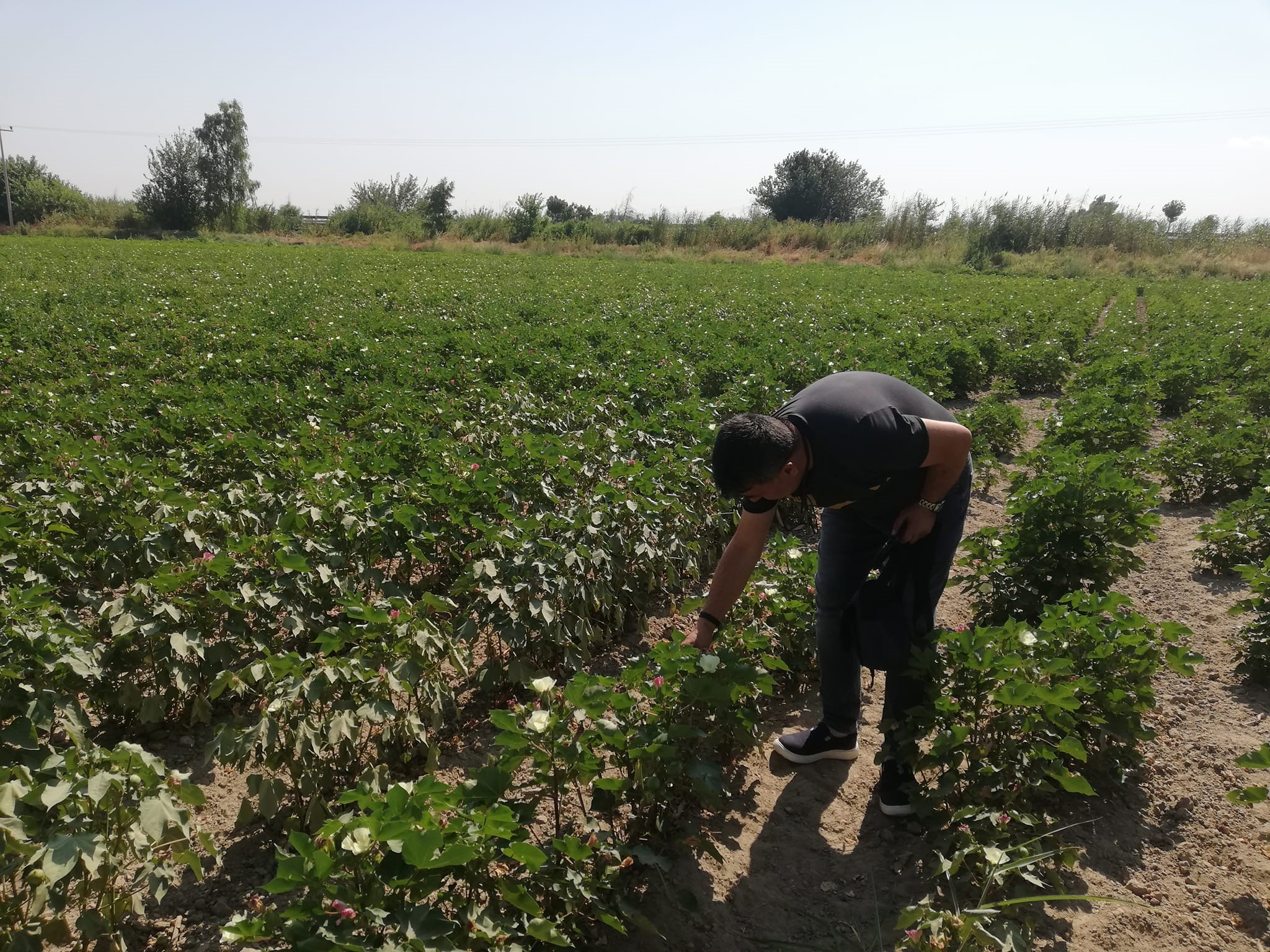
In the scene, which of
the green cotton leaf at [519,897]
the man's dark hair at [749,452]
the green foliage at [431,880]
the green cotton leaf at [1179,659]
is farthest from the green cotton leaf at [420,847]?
the green cotton leaf at [1179,659]

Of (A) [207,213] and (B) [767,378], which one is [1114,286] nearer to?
(B) [767,378]

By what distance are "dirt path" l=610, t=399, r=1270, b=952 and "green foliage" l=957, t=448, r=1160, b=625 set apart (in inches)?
28.8

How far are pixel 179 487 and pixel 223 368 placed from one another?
15.8ft

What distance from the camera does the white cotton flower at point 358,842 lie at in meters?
1.84

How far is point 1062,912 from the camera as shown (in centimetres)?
256

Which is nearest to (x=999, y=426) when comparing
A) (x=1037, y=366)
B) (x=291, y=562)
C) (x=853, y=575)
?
(x=1037, y=366)

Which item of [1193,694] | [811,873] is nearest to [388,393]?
[811,873]

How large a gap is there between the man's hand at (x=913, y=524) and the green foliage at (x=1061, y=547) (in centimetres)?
162

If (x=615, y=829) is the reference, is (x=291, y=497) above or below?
above

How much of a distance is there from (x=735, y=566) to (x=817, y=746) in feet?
3.48

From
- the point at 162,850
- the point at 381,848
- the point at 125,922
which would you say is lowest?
the point at 125,922

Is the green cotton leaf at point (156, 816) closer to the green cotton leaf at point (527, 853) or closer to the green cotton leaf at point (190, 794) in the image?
the green cotton leaf at point (190, 794)

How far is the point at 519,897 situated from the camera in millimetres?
1958

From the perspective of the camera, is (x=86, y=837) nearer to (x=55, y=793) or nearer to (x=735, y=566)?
(x=55, y=793)
